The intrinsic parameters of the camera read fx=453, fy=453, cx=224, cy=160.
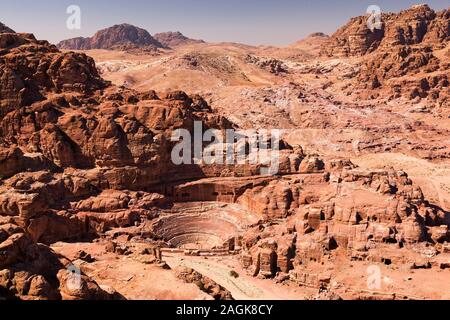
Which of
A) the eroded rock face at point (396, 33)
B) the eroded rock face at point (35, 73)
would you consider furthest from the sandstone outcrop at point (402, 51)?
the eroded rock face at point (35, 73)

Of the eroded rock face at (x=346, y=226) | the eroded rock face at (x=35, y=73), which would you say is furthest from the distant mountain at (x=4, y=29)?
the eroded rock face at (x=346, y=226)

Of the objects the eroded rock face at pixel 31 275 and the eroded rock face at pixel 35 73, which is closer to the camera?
the eroded rock face at pixel 31 275

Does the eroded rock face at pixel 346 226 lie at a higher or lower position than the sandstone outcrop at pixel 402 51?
lower

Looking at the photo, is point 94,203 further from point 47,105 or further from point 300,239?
point 300,239

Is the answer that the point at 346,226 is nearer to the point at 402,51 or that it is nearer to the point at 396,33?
the point at 402,51

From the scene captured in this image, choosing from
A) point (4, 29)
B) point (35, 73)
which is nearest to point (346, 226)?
point (35, 73)

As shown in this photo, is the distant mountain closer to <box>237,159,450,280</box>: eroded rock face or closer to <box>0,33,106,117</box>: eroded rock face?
<box>0,33,106,117</box>: eroded rock face

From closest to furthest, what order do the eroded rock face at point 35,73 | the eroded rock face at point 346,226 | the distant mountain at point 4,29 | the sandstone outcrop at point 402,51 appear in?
the eroded rock face at point 346,226
the eroded rock face at point 35,73
the distant mountain at point 4,29
the sandstone outcrop at point 402,51

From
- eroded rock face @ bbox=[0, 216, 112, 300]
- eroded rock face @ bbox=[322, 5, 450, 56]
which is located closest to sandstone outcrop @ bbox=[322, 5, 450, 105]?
eroded rock face @ bbox=[322, 5, 450, 56]

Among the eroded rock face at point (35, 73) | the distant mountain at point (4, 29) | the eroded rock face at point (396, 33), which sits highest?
the eroded rock face at point (396, 33)

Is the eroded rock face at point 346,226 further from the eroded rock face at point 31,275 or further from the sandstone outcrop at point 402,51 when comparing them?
the sandstone outcrop at point 402,51

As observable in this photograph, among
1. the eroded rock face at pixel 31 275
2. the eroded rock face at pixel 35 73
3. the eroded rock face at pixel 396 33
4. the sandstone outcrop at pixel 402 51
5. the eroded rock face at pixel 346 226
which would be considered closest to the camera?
the eroded rock face at pixel 31 275
